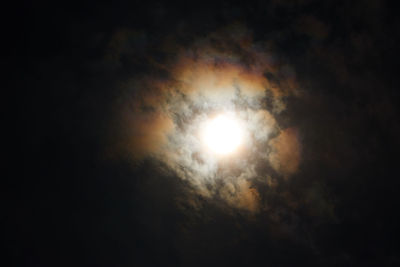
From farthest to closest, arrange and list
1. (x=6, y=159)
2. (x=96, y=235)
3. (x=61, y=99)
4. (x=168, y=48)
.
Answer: (x=96, y=235), (x=6, y=159), (x=61, y=99), (x=168, y=48)

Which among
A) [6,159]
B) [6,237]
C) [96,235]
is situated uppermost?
[6,159]

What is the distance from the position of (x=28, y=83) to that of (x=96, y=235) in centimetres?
388

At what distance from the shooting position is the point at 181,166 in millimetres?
4379

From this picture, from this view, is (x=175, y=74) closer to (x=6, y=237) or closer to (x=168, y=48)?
(x=168, y=48)

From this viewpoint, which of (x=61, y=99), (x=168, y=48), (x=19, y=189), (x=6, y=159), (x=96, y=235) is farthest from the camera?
(x=96, y=235)

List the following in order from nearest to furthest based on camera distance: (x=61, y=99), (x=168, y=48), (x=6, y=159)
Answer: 1. (x=168, y=48)
2. (x=61, y=99)
3. (x=6, y=159)

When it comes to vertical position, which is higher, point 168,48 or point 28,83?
point 168,48

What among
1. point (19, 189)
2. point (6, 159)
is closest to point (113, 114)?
point (6, 159)

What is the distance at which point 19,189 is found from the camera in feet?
14.9

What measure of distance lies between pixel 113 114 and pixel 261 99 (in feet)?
9.58

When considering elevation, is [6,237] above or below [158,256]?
below

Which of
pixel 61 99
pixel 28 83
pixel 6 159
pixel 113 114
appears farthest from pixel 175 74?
pixel 6 159

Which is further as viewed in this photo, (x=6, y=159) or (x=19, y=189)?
(x=19, y=189)

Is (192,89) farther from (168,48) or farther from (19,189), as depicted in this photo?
(19,189)
